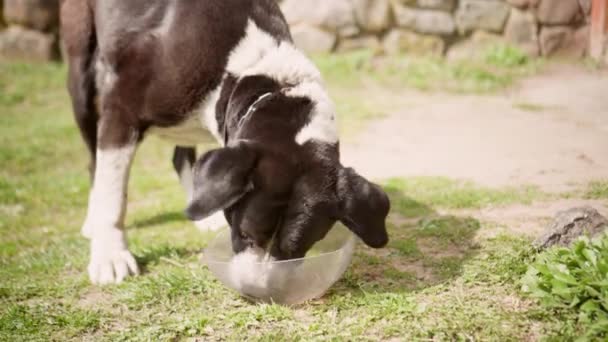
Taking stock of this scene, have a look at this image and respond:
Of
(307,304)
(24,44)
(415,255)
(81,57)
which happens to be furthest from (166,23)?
(24,44)

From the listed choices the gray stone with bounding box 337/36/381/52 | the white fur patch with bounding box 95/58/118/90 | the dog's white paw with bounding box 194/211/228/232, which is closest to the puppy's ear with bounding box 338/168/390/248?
the white fur patch with bounding box 95/58/118/90

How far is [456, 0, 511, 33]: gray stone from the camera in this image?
7.91m

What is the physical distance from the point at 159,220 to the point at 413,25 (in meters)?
5.04

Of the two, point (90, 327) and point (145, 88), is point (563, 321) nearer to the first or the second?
point (90, 327)

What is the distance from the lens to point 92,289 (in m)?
3.30

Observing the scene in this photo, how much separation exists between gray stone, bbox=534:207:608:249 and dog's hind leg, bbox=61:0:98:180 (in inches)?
109

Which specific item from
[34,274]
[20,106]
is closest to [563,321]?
[34,274]

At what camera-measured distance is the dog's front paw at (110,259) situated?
3.36m

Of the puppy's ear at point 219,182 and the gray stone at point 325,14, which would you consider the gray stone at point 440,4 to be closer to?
the gray stone at point 325,14

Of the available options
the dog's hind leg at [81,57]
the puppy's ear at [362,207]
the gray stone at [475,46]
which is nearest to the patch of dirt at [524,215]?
the puppy's ear at [362,207]

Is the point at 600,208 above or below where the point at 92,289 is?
above

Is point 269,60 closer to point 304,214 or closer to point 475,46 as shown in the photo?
point 304,214

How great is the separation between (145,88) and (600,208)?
2415 millimetres

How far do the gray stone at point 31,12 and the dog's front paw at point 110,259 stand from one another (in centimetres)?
721
